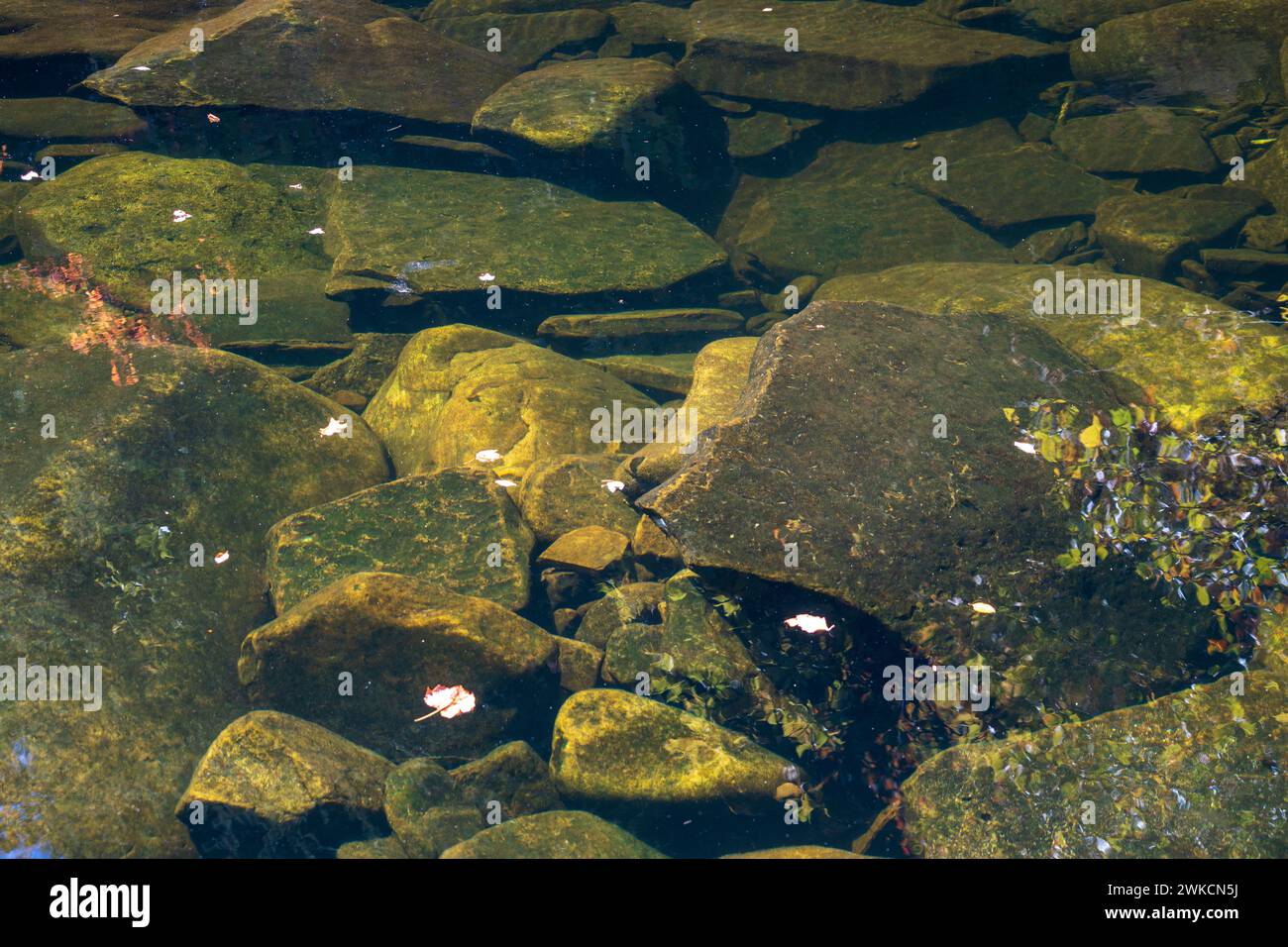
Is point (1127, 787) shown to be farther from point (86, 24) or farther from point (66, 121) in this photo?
point (86, 24)

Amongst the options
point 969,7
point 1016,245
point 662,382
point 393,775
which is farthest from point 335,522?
point 969,7

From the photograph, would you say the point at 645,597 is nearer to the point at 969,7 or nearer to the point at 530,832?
the point at 530,832

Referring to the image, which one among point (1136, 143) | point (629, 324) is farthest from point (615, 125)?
point (1136, 143)

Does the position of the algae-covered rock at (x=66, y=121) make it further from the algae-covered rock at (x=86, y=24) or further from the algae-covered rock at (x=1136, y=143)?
the algae-covered rock at (x=1136, y=143)

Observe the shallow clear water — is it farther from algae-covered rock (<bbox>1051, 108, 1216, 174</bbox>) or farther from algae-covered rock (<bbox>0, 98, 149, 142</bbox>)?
algae-covered rock (<bbox>0, 98, 149, 142</bbox>)
